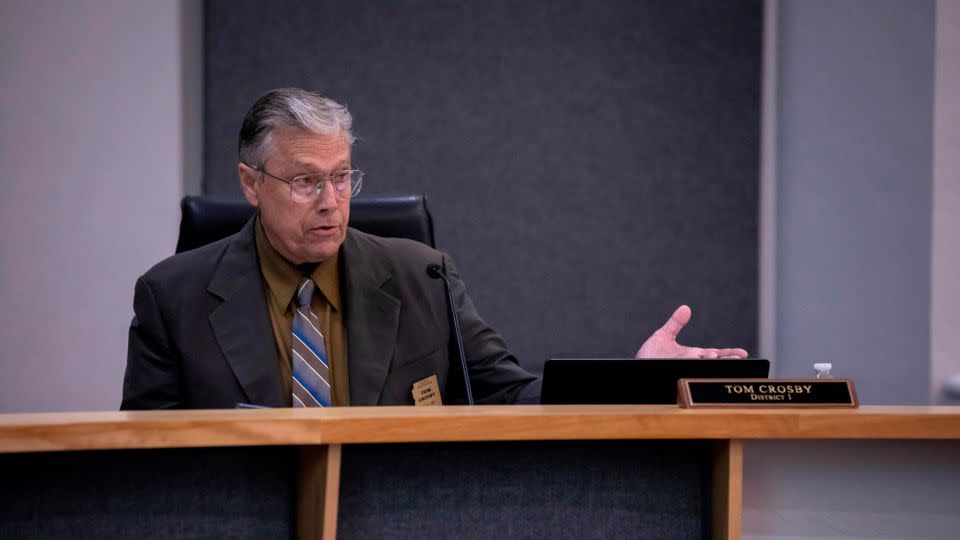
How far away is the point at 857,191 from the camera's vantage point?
8.89ft

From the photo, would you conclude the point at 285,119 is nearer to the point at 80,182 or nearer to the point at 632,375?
Answer: the point at 632,375

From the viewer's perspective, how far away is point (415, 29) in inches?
117

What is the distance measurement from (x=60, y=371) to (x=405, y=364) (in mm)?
1394

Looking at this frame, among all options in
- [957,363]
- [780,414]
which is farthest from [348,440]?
[957,363]

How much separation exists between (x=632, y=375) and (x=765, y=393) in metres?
0.20

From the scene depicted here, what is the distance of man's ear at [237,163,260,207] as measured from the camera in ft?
5.99

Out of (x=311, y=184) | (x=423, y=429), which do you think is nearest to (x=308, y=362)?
(x=311, y=184)

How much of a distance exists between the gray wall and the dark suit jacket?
1.16 metres

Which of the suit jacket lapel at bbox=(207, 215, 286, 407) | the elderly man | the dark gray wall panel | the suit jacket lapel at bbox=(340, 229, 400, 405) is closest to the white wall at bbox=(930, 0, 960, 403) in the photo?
the dark gray wall panel

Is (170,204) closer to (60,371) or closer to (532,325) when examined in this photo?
(60,371)

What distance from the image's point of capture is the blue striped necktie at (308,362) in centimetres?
165

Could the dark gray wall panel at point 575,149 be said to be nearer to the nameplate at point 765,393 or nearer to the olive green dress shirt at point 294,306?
the olive green dress shirt at point 294,306

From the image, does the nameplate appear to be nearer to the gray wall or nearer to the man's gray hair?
the man's gray hair

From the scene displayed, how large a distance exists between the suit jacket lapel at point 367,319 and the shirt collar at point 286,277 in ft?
0.08
